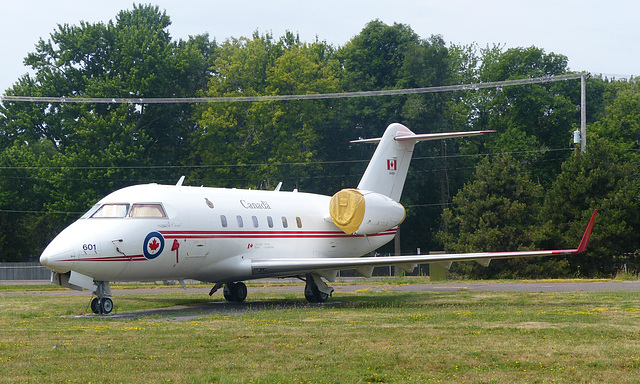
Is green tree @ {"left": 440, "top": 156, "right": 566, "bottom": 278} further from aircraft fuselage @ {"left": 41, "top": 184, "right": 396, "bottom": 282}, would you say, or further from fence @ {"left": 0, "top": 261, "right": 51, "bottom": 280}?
fence @ {"left": 0, "top": 261, "right": 51, "bottom": 280}

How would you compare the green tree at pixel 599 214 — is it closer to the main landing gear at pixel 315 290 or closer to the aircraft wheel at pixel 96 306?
the main landing gear at pixel 315 290

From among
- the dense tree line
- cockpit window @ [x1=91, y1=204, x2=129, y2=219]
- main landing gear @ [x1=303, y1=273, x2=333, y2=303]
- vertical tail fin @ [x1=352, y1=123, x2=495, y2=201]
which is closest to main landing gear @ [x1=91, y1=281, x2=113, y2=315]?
cockpit window @ [x1=91, y1=204, x2=129, y2=219]

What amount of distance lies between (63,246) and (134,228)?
6.02 ft

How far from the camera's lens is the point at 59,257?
17750 millimetres

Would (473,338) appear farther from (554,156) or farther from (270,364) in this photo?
(554,156)

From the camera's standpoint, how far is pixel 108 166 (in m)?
56.9

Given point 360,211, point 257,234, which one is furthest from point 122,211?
point 360,211

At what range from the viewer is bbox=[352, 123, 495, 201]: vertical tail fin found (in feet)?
90.1

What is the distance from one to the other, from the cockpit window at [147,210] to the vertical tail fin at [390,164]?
940cm

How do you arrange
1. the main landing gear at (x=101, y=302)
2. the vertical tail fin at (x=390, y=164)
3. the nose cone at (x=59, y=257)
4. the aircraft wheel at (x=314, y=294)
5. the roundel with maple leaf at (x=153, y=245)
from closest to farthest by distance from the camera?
1. the nose cone at (x=59, y=257)
2. the main landing gear at (x=101, y=302)
3. the roundel with maple leaf at (x=153, y=245)
4. the aircraft wheel at (x=314, y=294)
5. the vertical tail fin at (x=390, y=164)

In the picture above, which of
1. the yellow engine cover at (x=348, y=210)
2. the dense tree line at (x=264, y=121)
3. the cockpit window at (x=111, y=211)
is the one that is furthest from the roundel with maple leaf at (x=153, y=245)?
the dense tree line at (x=264, y=121)

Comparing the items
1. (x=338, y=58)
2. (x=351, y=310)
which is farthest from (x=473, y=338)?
(x=338, y=58)

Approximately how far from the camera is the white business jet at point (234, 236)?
1855 cm

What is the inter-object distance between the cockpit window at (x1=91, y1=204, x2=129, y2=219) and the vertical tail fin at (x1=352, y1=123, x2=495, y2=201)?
33.6 feet
